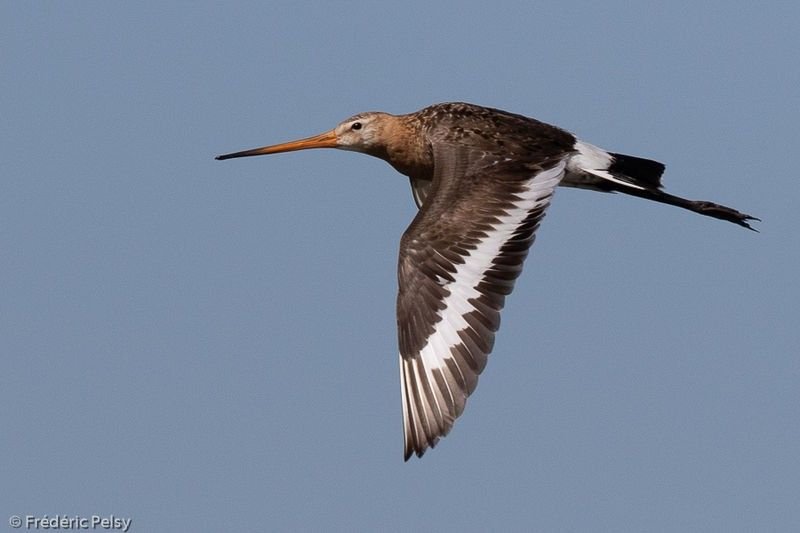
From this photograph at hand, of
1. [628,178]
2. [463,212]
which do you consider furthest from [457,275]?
[628,178]

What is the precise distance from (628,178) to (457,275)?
2.91 meters

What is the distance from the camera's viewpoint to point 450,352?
11.7 m

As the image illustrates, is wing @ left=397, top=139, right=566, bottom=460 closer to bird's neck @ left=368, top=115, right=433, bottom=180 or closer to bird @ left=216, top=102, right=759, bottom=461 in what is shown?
bird @ left=216, top=102, right=759, bottom=461

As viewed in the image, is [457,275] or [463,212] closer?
[457,275]

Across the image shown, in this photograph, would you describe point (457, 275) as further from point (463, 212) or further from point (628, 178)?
point (628, 178)

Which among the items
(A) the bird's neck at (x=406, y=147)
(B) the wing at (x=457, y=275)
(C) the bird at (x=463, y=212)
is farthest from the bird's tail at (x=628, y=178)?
(A) the bird's neck at (x=406, y=147)

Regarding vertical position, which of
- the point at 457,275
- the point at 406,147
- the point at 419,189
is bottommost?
the point at 457,275

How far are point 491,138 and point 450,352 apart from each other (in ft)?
9.10

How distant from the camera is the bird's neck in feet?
48.1

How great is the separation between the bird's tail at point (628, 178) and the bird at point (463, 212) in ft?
0.04

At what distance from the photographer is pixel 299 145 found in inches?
609

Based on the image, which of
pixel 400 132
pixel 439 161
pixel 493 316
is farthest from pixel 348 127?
pixel 493 316

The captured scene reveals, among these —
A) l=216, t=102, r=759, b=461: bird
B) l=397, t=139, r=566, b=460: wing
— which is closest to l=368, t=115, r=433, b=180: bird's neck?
l=216, t=102, r=759, b=461: bird

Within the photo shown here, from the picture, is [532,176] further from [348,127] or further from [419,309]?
[348,127]
